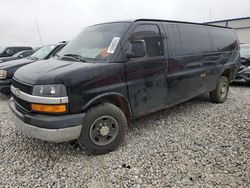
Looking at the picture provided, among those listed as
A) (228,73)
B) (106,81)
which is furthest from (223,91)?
(106,81)

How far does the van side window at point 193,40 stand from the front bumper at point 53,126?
258cm

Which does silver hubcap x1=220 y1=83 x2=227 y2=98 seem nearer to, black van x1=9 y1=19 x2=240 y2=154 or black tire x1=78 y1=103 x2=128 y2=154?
black van x1=9 y1=19 x2=240 y2=154

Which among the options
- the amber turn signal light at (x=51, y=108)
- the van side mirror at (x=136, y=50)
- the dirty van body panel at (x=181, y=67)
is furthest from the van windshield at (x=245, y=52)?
the amber turn signal light at (x=51, y=108)

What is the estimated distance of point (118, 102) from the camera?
11.4 ft

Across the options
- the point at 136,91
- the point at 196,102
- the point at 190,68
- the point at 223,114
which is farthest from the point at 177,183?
the point at 196,102

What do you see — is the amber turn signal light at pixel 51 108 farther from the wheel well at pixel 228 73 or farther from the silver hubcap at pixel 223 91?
the wheel well at pixel 228 73

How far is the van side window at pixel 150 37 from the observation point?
362 cm

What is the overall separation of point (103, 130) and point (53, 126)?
0.76m

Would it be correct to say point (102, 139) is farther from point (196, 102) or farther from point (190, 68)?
point (196, 102)

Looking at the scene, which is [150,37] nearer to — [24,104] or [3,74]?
[24,104]

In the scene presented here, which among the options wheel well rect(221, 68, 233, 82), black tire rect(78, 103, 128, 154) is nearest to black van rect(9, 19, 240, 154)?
black tire rect(78, 103, 128, 154)

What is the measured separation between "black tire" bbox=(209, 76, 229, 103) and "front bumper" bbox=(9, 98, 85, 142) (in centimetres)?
405

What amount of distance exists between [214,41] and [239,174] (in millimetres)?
3538

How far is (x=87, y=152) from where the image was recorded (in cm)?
329
